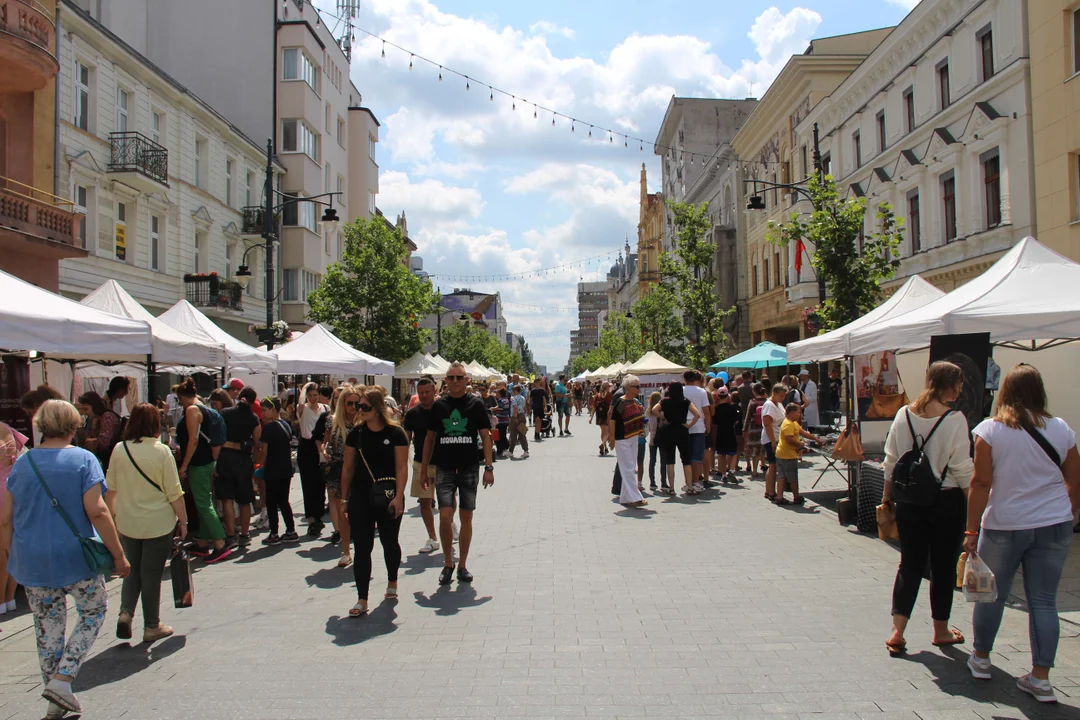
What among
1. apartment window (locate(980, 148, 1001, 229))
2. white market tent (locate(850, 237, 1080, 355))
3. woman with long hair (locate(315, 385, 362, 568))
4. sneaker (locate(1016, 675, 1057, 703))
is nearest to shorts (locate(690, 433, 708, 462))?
white market tent (locate(850, 237, 1080, 355))

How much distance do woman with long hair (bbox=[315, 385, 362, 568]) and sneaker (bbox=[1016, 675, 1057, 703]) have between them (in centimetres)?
568

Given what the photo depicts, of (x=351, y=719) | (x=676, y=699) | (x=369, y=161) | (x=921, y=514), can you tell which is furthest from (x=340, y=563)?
(x=369, y=161)

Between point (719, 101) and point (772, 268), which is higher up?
point (719, 101)

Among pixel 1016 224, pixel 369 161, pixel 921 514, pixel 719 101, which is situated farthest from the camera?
pixel 719 101

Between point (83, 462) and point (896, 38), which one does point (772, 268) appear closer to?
point (896, 38)

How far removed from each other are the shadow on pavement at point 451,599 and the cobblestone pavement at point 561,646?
0.03 metres

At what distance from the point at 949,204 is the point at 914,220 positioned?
222 cm

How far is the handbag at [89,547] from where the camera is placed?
446 cm

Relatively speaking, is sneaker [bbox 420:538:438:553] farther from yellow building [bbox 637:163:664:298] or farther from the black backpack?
yellow building [bbox 637:163:664:298]

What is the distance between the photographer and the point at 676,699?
14.6 feet

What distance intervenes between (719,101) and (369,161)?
107 ft

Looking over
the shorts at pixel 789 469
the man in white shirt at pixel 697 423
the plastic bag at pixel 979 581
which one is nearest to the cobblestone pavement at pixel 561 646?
the plastic bag at pixel 979 581

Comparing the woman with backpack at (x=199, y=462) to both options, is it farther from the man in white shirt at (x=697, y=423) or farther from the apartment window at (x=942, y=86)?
the apartment window at (x=942, y=86)

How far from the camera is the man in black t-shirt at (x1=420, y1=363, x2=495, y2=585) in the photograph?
726 cm
